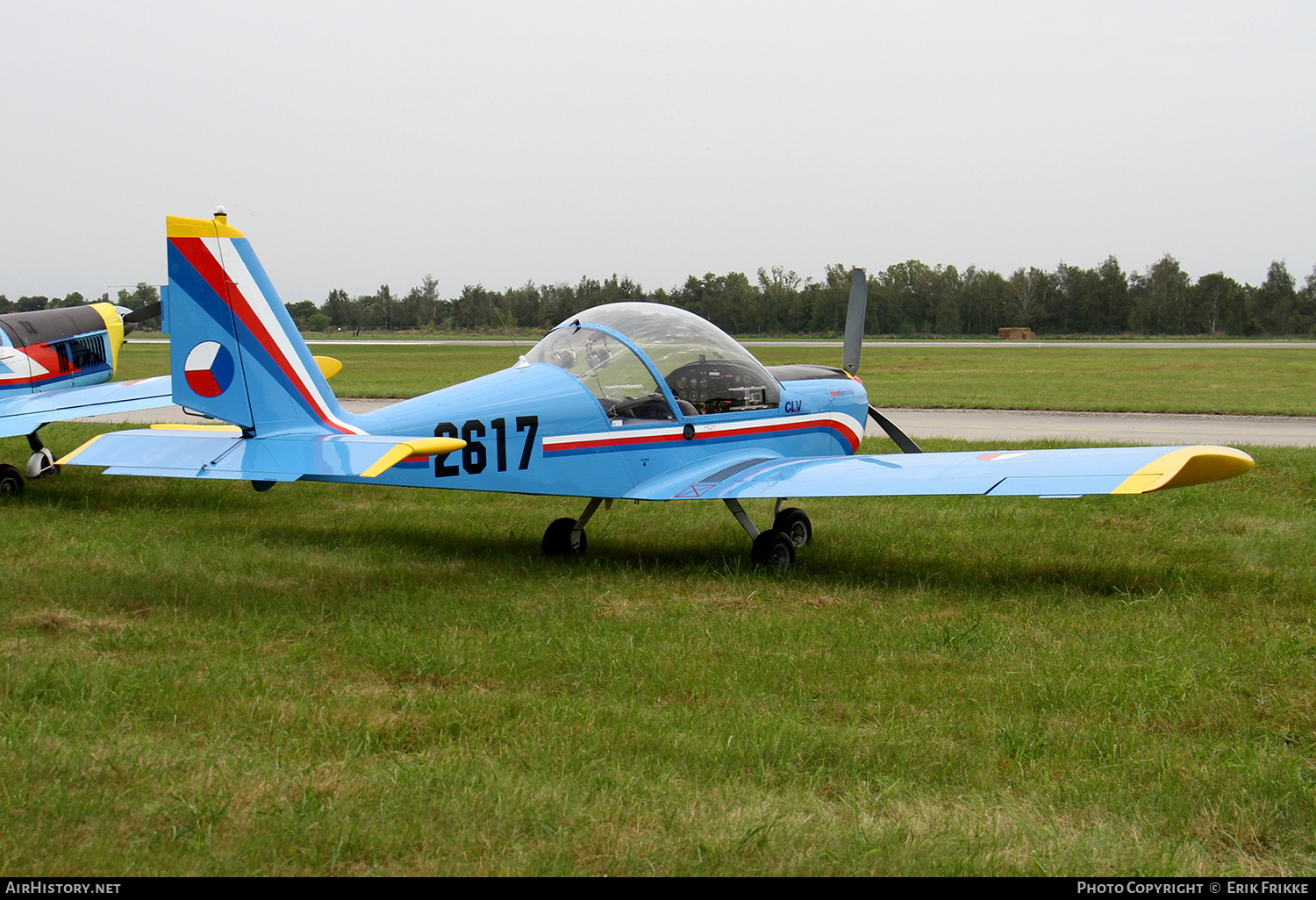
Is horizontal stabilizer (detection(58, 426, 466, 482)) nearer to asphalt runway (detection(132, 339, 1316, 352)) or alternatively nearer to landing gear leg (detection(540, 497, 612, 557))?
landing gear leg (detection(540, 497, 612, 557))

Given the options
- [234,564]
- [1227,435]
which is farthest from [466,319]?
[234,564]

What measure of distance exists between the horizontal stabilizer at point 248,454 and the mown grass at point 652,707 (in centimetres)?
77

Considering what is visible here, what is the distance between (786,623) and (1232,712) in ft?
7.54

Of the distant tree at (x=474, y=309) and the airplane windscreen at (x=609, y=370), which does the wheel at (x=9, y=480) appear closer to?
the airplane windscreen at (x=609, y=370)

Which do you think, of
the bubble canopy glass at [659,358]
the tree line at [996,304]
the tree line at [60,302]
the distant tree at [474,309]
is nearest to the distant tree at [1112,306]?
the tree line at [996,304]

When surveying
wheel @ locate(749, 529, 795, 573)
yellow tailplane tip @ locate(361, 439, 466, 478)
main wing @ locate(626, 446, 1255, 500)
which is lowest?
wheel @ locate(749, 529, 795, 573)

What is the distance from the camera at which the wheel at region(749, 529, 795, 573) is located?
763 cm

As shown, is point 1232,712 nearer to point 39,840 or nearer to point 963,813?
point 963,813

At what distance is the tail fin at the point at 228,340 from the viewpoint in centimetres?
673

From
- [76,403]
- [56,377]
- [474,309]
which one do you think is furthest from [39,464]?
[474,309]

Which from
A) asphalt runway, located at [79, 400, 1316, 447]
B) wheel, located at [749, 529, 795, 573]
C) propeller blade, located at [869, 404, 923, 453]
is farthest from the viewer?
asphalt runway, located at [79, 400, 1316, 447]

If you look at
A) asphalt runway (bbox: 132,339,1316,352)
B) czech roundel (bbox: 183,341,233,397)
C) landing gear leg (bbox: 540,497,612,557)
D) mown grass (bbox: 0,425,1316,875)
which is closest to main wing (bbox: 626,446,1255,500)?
mown grass (bbox: 0,425,1316,875)

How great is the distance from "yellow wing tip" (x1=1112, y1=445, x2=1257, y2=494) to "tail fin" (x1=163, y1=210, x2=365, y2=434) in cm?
511

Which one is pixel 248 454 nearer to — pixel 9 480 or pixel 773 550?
pixel 773 550
